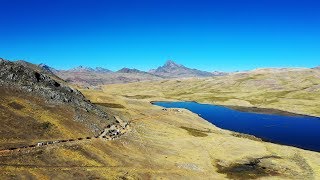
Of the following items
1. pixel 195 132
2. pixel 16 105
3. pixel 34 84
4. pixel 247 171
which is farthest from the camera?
pixel 195 132

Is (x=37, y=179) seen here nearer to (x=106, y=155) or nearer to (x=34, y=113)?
(x=106, y=155)

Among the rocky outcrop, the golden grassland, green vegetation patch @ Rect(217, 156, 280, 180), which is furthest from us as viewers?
the rocky outcrop

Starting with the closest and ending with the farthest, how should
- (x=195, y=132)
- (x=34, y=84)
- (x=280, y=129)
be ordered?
(x=34, y=84) → (x=195, y=132) → (x=280, y=129)

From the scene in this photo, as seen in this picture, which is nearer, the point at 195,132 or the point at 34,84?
the point at 34,84

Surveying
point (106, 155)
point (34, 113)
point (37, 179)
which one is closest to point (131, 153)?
point (106, 155)

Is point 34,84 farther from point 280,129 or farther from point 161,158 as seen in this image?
point 280,129

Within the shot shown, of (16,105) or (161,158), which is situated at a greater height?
(16,105)

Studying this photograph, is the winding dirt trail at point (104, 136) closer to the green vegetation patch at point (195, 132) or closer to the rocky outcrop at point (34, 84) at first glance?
the rocky outcrop at point (34, 84)

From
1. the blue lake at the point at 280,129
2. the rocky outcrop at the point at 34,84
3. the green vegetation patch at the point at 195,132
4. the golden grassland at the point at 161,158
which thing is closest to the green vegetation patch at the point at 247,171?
the golden grassland at the point at 161,158

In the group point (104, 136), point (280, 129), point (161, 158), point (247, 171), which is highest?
point (280, 129)

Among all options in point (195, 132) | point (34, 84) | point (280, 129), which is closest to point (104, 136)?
point (34, 84)

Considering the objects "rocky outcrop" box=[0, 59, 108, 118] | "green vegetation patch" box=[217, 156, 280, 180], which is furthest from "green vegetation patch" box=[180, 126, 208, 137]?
"rocky outcrop" box=[0, 59, 108, 118]

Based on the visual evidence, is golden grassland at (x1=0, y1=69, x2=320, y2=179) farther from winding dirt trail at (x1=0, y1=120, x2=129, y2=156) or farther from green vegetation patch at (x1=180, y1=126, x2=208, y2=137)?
winding dirt trail at (x1=0, y1=120, x2=129, y2=156)
